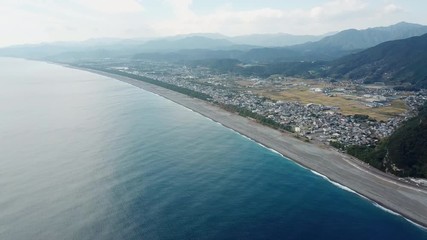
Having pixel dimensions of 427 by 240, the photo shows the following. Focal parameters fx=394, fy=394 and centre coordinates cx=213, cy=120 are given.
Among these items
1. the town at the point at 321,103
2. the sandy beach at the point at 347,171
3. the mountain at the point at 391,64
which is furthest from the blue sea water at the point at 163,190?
the mountain at the point at 391,64

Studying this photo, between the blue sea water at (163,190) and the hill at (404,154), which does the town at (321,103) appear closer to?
the hill at (404,154)

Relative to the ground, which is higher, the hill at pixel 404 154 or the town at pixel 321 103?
the hill at pixel 404 154

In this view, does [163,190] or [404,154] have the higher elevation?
[404,154]

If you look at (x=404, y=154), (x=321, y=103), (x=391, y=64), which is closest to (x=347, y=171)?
(x=404, y=154)

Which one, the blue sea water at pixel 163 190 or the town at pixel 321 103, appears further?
the town at pixel 321 103

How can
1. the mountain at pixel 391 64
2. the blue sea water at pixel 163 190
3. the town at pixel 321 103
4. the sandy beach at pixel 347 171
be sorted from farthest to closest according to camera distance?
1. the mountain at pixel 391 64
2. the town at pixel 321 103
3. the sandy beach at pixel 347 171
4. the blue sea water at pixel 163 190

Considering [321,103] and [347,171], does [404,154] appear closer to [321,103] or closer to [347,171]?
[347,171]

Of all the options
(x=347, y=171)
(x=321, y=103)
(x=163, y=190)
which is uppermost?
(x=163, y=190)

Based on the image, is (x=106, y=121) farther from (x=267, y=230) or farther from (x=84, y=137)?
(x=267, y=230)
